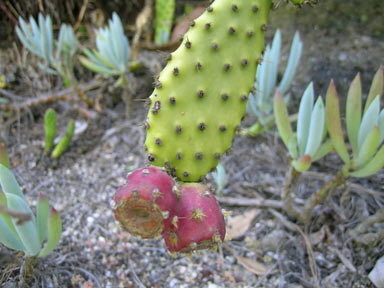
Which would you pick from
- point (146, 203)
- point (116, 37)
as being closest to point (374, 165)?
point (146, 203)

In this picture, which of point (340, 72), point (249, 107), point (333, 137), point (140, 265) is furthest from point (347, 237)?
point (340, 72)

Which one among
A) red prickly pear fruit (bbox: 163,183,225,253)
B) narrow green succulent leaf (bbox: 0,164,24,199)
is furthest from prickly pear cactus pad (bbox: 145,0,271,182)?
narrow green succulent leaf (bbox: 0,164,24,199)

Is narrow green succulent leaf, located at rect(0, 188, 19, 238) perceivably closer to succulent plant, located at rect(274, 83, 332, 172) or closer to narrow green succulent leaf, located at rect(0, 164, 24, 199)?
narrow green succulent leaf, located at rect(0, 164, 24, 199)

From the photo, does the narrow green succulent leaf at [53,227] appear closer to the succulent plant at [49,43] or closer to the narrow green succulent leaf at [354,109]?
the narrow green succulent leaf at [354,109]

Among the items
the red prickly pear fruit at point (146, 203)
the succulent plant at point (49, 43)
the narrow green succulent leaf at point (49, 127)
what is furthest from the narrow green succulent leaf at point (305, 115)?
the succulent plant at point (49, 43)

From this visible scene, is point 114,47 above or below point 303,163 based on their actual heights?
above

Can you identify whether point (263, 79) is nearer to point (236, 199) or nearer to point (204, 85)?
point (236, 199)
